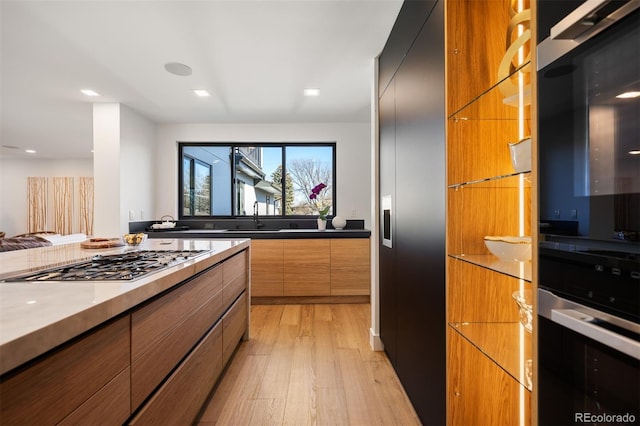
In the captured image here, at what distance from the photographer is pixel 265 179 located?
4367 mm

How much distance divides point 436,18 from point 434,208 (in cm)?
84

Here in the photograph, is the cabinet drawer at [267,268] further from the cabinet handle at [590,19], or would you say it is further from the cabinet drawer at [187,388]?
the cabinet handle at [590,19]

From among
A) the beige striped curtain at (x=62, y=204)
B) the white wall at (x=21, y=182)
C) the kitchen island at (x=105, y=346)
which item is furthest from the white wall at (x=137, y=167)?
the beige striped curtain at (x=62, y=204)

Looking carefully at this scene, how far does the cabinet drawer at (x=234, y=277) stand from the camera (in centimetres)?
196

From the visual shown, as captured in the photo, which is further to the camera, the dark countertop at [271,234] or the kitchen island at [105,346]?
the dark countertop at [271,234]

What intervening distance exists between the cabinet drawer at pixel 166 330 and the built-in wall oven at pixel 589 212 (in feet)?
3.75

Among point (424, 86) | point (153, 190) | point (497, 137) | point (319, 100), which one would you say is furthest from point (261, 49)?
point (153, 190)

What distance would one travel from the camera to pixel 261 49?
7.63ft

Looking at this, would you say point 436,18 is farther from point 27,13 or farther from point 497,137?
point 27,13

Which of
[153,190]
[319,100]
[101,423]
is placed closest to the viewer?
[101,423]

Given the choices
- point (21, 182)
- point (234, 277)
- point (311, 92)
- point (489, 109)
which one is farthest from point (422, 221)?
point (21, 182)

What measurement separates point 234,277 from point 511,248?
184cm

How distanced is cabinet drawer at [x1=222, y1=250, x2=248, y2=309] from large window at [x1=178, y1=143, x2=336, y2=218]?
1.86 metres

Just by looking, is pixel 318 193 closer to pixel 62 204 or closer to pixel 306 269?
pixel 306 269
